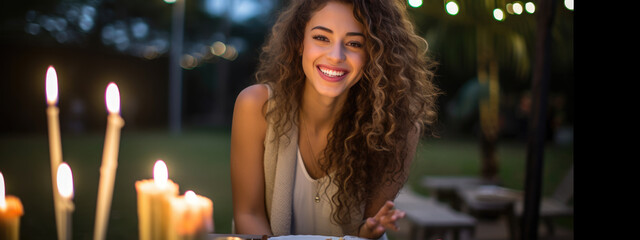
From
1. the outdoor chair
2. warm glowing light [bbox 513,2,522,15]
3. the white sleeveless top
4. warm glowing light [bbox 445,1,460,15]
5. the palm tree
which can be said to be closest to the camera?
the white sleeveless top

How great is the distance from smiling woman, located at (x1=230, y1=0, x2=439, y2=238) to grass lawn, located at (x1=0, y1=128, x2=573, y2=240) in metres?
0.50

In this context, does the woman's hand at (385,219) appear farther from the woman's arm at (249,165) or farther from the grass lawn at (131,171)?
the grass lawn at (131,171)

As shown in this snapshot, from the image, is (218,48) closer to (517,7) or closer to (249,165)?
(517,7)

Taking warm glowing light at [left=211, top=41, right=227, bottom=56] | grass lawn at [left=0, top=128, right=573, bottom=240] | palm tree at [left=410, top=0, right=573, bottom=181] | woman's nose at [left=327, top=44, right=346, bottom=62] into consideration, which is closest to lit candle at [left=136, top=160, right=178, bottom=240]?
woman's nose at [left=327, top=44, right=346, bottom=62]

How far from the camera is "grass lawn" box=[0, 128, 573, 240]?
5.52 meters

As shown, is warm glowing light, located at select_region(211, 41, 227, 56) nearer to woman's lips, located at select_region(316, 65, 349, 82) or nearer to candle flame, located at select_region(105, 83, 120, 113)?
woman's lips, located at select_region(316, 65, 349, 82)

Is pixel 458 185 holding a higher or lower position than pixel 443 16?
lower

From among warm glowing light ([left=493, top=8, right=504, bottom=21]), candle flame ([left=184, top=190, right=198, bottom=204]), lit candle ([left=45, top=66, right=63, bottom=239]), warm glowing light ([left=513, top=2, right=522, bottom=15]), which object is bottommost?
candle flame ([left=184, top=190, right=198, bottom=204])

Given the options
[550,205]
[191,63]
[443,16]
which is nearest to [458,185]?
[550,205]

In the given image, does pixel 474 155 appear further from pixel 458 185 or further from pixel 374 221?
pixel 374 221

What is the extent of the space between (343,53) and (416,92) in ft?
1.61

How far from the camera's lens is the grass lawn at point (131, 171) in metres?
5.52

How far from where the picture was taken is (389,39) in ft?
7.17

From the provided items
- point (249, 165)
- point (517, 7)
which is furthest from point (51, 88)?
point (517, 7)
